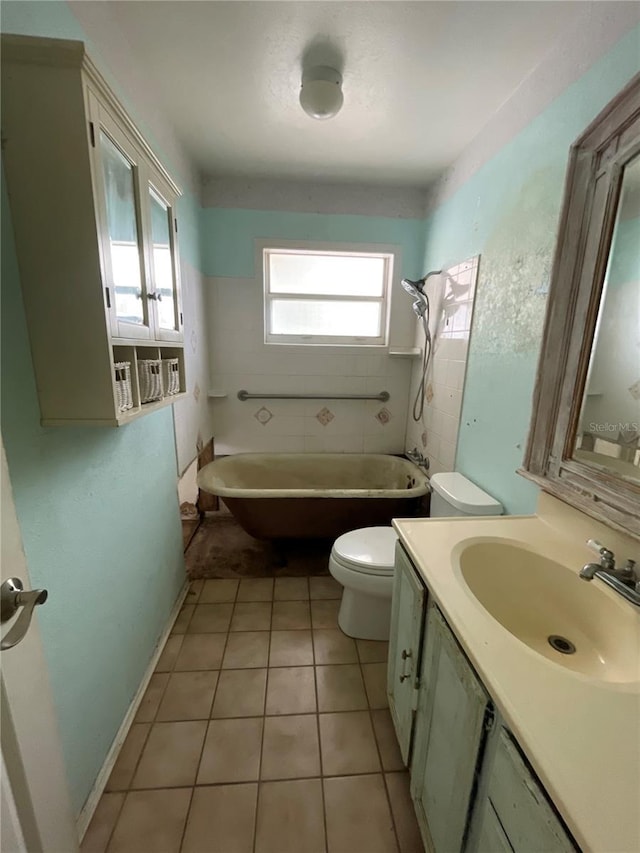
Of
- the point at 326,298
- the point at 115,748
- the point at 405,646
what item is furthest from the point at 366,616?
the point at 326,298

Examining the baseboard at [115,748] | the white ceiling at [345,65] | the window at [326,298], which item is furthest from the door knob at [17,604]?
the window at [326,298]

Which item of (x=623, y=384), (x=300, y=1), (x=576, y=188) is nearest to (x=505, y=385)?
(x=623, y=384)

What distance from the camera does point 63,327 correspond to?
85 cm

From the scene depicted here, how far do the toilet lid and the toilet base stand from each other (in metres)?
0.21

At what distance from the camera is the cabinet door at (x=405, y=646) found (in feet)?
3.36

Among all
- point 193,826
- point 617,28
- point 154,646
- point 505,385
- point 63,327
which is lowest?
point 193,826

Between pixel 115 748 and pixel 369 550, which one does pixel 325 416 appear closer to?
pixel 369 550

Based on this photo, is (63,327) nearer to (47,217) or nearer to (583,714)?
(47,217)

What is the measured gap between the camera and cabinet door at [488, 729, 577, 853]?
0.48m

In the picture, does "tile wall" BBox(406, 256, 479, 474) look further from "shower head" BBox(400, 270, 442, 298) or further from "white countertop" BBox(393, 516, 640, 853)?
"white countertop" BBox(393, 516, 640, 853)

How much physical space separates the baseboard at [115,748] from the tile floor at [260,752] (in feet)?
0.08

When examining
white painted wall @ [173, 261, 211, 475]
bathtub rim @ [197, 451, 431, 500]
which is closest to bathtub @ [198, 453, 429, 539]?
bathtub rim @ [197, 451, 431, 500]

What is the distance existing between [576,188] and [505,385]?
2.44ft

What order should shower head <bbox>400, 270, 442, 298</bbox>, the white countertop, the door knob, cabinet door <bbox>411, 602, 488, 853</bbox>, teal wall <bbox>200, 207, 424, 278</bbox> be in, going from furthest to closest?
1. teal wall <bbox>200, 207, 424, 278</bbox>
2. shower head <bbox>400, 270, 442, 298</bbox>
3. cabinet door <bbox>411, 602, 488, 853</bbox>
4. the door knob
5. the white countertop
